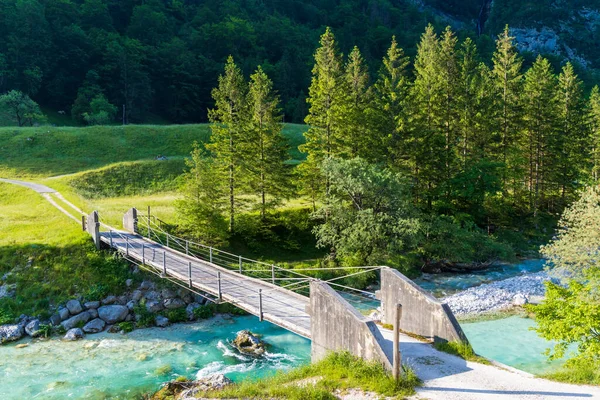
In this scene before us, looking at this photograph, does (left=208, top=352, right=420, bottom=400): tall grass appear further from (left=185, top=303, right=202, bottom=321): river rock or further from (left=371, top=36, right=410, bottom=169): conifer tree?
(left=371, top=36, right=410, bottom=169): conifer tree

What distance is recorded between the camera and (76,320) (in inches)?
835

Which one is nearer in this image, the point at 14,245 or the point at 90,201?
the point at 14,245

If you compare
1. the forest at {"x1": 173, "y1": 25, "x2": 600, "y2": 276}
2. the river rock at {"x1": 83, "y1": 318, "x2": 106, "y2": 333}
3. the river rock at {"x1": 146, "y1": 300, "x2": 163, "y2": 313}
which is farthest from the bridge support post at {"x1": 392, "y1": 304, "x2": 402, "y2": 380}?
the forest at {"x1": 173, "y1": 25, "x2": 600, "y2": 276}

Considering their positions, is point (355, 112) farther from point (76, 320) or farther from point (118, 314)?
point (76, 320)

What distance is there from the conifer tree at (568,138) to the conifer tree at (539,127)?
828 millimetres

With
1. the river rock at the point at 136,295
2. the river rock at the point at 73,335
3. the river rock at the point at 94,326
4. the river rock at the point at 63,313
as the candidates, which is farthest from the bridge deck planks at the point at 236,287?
the river rock at the point at 73,335

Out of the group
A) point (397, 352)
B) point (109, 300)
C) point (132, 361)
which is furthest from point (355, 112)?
point (397, 352)

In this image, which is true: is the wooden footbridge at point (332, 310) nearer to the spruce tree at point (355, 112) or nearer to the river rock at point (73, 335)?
the river rock at point (73, 335)

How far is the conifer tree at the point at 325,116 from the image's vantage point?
101 ft

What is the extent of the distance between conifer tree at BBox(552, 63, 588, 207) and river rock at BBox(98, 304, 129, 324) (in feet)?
116

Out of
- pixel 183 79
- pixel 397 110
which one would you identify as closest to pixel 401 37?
pixel 183 79

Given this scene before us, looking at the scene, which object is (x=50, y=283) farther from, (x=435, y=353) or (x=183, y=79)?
(x=183, y=79)

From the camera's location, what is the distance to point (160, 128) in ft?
176

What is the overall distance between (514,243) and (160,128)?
38.4 m
